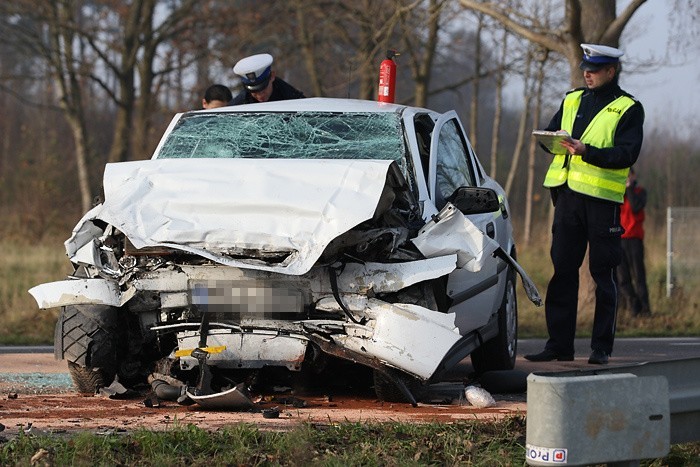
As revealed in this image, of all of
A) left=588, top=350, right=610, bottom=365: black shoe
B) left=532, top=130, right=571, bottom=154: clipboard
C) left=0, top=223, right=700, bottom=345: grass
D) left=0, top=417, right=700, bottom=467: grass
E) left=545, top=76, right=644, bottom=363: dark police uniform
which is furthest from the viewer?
left=0, top=223, right=700, bottom=345: grass

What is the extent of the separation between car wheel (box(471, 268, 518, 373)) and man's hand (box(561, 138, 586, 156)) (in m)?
0.96

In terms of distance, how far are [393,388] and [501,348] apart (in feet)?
5.99

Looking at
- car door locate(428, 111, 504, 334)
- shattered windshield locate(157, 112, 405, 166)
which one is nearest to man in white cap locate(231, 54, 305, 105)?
shattered windshield locate(157, 112, 405, 166)

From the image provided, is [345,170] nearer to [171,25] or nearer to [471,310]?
[471,310]

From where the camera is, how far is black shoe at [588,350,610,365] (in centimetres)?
898

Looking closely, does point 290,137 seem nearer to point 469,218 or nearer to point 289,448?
point 469,218

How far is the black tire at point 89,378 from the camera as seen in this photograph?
6.85 metres

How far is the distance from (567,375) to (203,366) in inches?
91.5

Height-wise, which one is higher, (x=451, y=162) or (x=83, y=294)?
(x=451, y=162)

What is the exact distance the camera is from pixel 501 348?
8281mm

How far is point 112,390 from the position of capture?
685 centimetres

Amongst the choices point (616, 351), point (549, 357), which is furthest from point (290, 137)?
point (616, 351)

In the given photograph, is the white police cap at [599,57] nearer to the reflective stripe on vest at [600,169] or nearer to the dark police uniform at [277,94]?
the reflective stripe on vest at [600,169]

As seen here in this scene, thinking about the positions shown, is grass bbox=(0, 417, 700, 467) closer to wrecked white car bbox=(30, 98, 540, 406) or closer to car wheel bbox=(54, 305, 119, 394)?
wrecked white car bbox=(30, 98, 540, 406)
